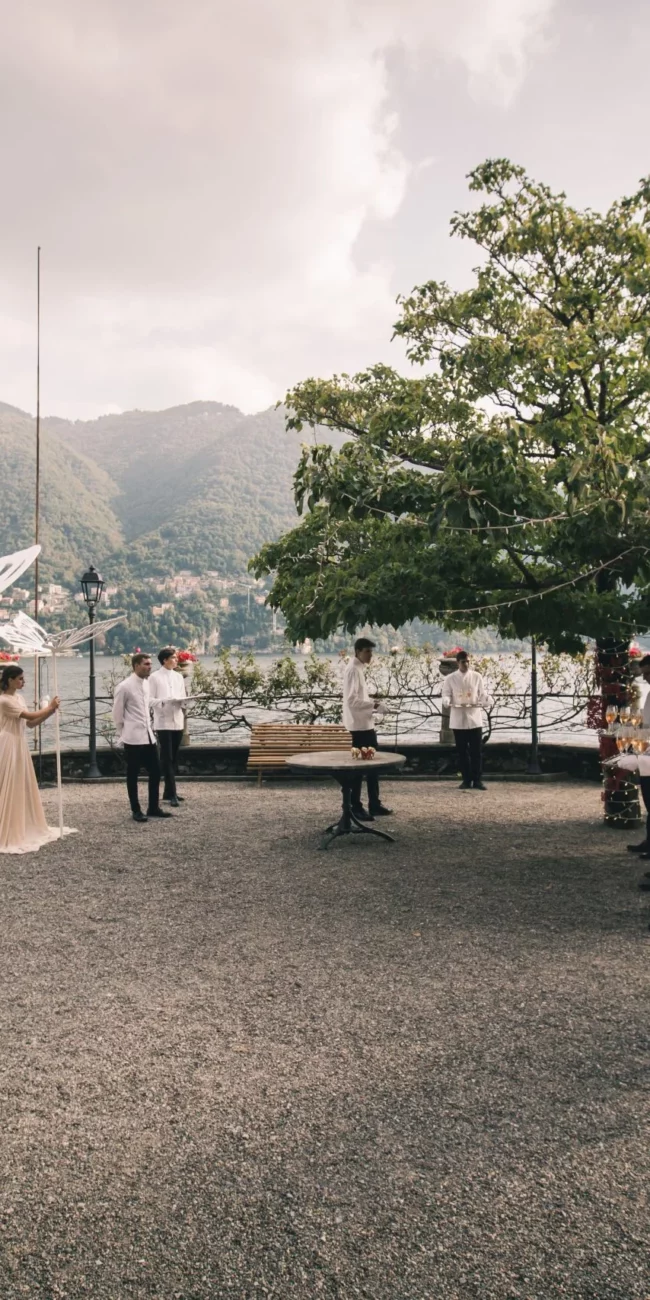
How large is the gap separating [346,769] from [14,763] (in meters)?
3.62

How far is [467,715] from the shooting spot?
45.6 ft

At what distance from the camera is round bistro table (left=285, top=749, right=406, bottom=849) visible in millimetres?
9648

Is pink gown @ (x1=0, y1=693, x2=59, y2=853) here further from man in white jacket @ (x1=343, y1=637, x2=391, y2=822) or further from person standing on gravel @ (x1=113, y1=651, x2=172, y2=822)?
man in white jacket @ (x1=343, y1=637, x2=391, y2=822)

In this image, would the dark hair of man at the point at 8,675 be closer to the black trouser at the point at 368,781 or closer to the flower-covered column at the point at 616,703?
the black trouser at the point at 368,781

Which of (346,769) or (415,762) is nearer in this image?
(346,769)

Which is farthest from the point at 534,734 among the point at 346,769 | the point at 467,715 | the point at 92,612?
the point at 92,612

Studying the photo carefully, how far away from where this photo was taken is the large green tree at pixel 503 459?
26.3 feet

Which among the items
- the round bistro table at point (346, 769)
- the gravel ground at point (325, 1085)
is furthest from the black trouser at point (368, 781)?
the gravel ground at point (325, 1085)

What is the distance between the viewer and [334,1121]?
398cm

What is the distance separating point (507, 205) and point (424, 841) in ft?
24.4

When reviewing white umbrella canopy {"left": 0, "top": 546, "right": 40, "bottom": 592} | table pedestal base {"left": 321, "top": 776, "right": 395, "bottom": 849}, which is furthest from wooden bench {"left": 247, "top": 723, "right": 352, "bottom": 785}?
white umbrella canopy {"left": 0, "top": 546, "right": 40, "bottom": 592}

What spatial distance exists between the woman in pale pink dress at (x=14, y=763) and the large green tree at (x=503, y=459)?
3.08 metres

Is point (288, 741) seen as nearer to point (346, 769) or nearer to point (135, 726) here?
point (135, 726)

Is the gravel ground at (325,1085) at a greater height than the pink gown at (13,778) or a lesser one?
lesser
